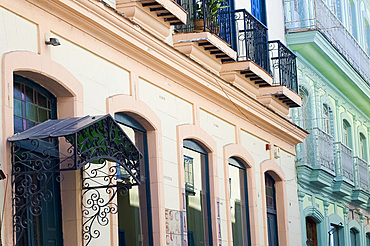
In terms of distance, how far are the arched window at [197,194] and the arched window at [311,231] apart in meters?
6.33

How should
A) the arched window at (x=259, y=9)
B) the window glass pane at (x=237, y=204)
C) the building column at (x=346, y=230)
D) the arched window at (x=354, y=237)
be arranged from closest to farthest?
the window glass pane at (x=237, y=204)
the arched window at (x=259, y=9)
the building column at (x=346, y=230)
the arched window at (x=354, y=237)

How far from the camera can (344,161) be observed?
22438mm

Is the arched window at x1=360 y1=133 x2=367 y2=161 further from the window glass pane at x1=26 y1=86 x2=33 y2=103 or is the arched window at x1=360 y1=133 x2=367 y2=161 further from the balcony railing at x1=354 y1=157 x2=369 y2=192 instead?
the window glass pane at x1=26 y1=86 x2=33 y2=103

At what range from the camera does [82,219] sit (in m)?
10.3

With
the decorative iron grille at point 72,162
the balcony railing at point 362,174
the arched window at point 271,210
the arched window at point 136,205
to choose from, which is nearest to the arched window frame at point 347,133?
the balcony railing at point 362,174

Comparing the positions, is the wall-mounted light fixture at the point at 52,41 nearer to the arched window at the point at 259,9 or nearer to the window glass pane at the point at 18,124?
the window glass pane at the point at 18,124

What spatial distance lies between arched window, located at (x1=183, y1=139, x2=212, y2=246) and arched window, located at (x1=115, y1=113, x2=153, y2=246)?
1366 millimetres

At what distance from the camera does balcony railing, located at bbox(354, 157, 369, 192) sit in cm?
2396

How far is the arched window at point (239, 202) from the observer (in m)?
15.6

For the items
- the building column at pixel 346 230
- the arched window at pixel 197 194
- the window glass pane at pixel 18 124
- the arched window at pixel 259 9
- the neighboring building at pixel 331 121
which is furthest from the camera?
the building column at pixel 346 230

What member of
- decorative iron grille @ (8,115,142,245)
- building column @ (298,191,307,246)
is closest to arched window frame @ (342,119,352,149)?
building column @ (298,191,307,246)

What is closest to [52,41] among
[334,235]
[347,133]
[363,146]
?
[334,235]

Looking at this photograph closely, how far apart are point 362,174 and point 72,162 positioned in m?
15.7

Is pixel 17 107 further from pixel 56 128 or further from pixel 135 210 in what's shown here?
pixel 135 210
